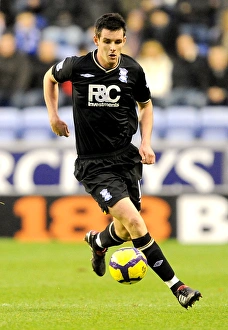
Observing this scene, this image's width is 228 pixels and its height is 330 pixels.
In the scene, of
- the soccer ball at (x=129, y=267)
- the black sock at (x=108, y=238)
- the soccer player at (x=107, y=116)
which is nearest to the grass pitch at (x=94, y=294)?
the soccer ball at (x=129, y=267)

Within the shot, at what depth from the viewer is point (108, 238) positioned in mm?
7660

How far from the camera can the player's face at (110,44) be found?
6594mm

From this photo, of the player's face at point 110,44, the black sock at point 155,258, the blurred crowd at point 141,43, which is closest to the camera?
the black sock at point 155,258

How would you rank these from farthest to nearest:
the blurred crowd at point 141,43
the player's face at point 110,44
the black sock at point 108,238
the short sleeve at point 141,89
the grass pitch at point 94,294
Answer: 1. the blurred crowd at point 141,43
2. the black sock at point 108,238
3. the short sleeve at point 141,89
4. the player's face at point 110,44
5. the grass pitch at point 94,294

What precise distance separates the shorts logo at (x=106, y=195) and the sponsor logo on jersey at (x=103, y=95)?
2.39ft

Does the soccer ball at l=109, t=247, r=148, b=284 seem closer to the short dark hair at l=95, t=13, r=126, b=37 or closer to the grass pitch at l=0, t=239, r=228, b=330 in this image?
the grass pitch at l=0, t=239, r=228, b=330

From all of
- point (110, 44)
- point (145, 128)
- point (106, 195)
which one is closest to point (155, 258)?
point (106, 195)

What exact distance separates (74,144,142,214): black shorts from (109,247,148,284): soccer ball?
435 mm

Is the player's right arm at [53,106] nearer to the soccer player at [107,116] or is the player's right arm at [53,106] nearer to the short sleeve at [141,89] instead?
the soccer player at [107,116]

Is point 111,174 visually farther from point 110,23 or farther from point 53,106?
point 110,23

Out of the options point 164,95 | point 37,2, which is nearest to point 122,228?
point 164,95

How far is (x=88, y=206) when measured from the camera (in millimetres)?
12539

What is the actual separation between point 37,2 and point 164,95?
3.75m

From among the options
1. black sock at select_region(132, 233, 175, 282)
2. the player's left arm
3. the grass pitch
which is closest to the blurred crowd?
the grass pitch
